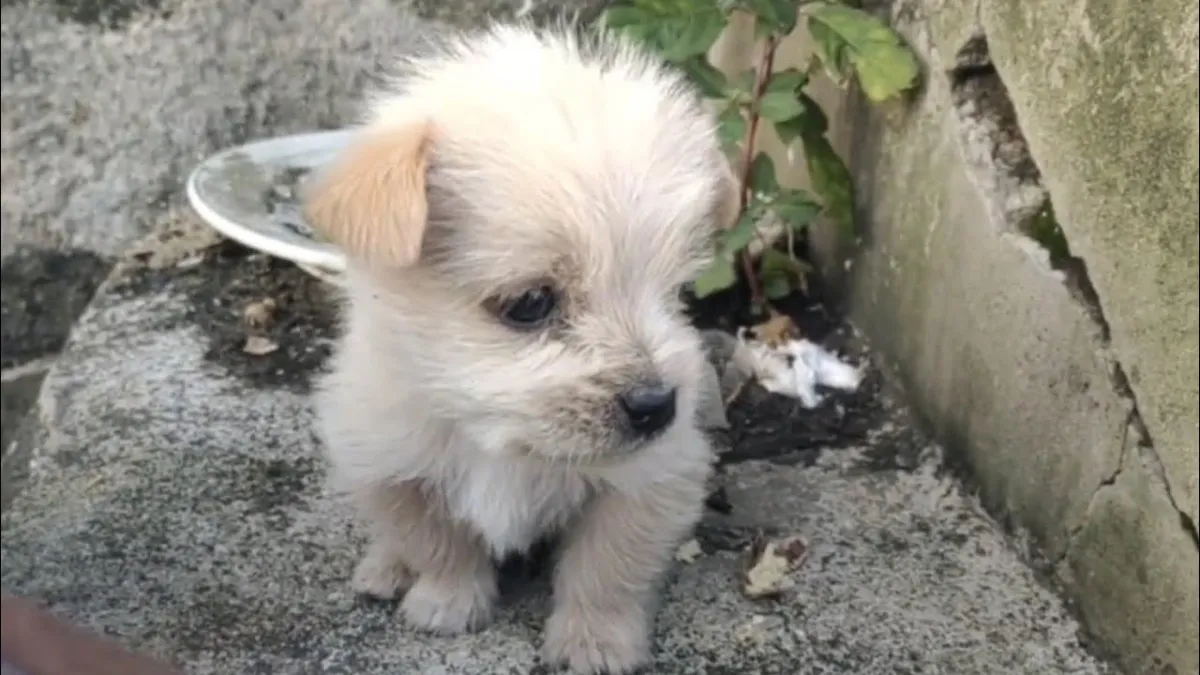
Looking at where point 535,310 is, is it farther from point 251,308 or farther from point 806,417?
point 251,308

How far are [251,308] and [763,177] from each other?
2.73 feet

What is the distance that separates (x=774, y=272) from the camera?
241cm

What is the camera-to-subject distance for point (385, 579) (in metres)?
1.77

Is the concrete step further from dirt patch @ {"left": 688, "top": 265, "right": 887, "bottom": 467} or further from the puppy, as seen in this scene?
the puppy

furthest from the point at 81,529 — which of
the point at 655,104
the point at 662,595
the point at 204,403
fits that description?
the point at 655,104

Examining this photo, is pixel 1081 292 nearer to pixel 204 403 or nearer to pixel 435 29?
pixel 435 29

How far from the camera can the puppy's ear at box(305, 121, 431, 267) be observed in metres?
1.39

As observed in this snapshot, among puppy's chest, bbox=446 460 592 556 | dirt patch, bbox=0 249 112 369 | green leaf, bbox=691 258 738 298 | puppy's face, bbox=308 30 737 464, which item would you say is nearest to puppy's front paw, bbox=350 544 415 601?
puppy's chest, bbox=446 460 592 556

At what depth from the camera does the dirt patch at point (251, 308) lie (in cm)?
224

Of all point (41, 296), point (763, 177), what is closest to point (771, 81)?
point (763, 177)

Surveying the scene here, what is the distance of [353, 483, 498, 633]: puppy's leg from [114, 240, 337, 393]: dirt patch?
477mm

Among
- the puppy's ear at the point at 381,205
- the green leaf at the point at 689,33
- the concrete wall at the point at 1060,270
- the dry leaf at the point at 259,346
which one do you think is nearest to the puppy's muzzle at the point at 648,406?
the puppy's ear at the point at 381,205

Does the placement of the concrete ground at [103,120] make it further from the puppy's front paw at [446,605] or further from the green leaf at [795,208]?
the puppy's front paw at [446,605]

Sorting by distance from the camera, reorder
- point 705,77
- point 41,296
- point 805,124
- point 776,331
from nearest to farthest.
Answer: point 705,77 < point 805,124 < point 776,331 < point 41,296
